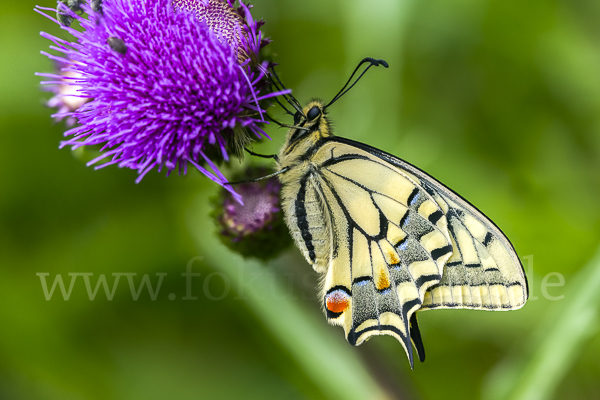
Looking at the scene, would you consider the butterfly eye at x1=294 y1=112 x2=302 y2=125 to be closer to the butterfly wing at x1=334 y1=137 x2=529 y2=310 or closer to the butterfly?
the butterfly

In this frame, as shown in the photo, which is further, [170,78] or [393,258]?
[393,258]

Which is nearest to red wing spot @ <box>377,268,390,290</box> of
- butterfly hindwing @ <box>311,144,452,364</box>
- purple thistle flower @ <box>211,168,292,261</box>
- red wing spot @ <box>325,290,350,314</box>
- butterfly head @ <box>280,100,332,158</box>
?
butterfly hindwing @ <box>311,144,452,364</box>

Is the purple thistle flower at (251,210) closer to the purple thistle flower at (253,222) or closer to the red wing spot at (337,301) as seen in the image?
the purple thistle flower at (253,222)

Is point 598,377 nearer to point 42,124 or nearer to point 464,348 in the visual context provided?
point 464,348

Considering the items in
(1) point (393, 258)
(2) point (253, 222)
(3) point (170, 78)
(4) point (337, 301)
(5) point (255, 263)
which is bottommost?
(5) point (255, 263)

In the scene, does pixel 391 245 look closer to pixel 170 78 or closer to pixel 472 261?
pixel 472 261

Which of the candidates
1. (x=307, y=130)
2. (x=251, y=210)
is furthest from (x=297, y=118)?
(x=251, y=210)

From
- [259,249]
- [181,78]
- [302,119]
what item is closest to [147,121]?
[181,78]
